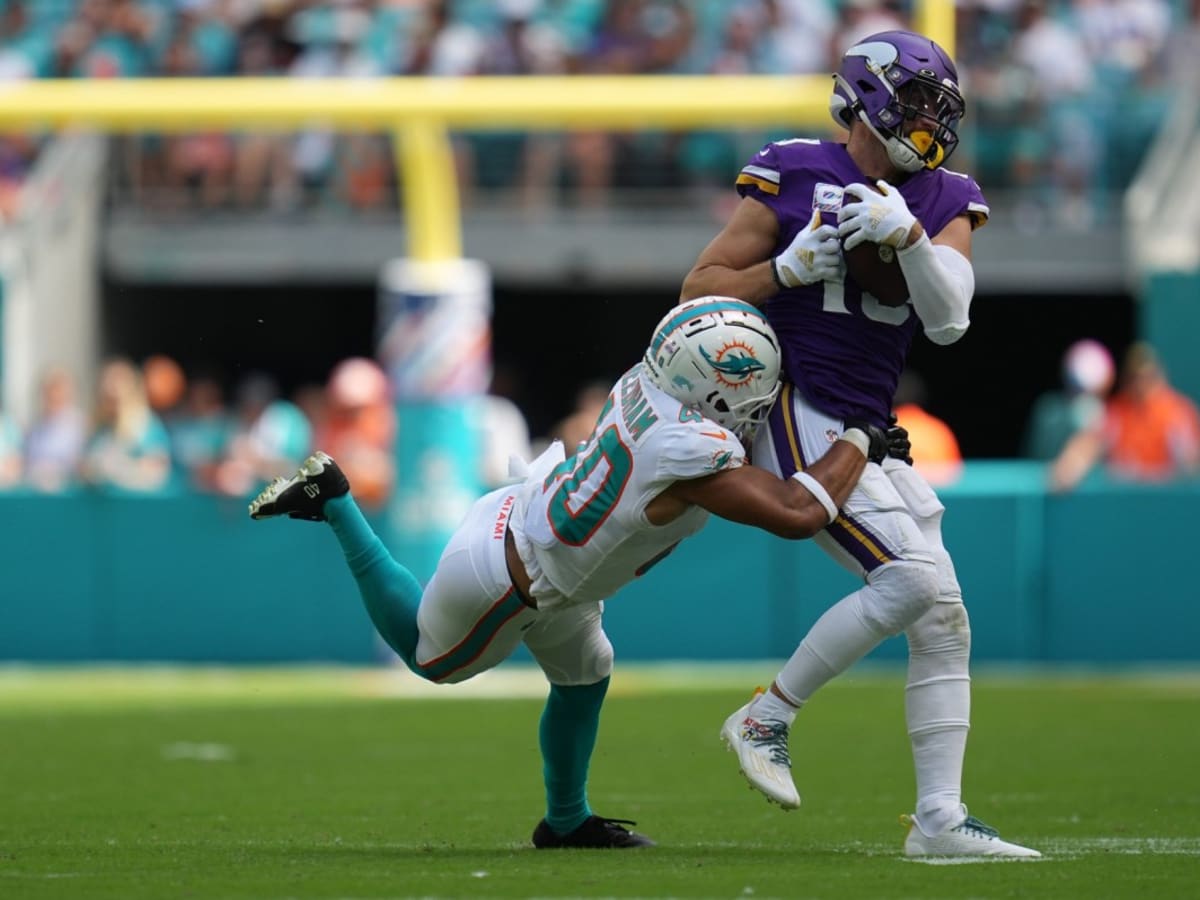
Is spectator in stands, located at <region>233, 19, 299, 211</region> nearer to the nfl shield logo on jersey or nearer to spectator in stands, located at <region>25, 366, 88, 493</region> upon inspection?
spectator in stands, located at <region>25, 366, 88, 493</region>

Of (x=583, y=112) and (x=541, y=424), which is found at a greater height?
(x=583, y=112)

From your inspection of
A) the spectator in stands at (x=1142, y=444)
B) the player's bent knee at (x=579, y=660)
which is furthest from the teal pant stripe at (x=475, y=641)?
the spectator in stands at (x=1142, y=444)

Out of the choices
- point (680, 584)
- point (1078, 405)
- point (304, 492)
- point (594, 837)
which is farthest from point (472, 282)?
point (594, 837)

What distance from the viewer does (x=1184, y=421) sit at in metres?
13.0

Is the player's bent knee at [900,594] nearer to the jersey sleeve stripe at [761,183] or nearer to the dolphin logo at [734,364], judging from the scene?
the dolphin logo at [734,364]

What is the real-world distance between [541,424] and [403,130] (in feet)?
27.8

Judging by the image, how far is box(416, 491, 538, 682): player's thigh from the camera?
5742 mm

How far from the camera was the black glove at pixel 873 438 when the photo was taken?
5.53 meters

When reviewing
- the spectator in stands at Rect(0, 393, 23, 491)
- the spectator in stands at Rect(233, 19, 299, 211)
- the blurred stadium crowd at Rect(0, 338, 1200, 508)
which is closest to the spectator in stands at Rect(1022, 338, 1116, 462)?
the blurred stadium crowd at Rect(0, 338, 1200, 508)

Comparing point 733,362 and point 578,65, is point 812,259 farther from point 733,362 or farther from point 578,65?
point 578,65

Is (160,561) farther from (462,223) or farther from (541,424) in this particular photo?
(541,424)

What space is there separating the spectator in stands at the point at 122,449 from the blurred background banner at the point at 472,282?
0.02m

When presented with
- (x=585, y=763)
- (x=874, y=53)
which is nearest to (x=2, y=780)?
(x=585, y=763)

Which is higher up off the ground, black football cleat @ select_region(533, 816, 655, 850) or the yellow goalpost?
the yellow goalpost
